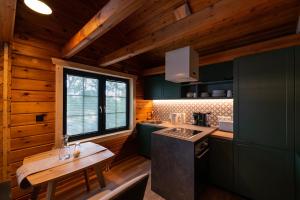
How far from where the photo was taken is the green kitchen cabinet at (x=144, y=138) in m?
3.24

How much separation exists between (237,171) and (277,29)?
2250 mm

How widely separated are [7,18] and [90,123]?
1.95 metres

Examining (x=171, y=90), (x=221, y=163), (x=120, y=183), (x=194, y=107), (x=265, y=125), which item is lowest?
(x=120, y=183)

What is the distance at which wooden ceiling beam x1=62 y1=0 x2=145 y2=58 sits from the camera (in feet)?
3.74

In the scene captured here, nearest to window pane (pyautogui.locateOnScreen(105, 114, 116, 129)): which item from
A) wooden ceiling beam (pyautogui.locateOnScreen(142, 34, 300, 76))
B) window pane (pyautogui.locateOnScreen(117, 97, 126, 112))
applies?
window pane (pyautogui.locateOnScreen(117, 97, 126, 112))

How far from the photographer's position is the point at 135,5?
3.67 feet

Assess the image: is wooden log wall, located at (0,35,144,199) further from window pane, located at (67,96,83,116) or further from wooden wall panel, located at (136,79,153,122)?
wooden wall panel, located at (136,79,153,122)

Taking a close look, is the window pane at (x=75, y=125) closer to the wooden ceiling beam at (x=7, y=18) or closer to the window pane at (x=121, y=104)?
the window pane at (x=121, y=104)

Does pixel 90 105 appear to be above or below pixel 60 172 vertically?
above

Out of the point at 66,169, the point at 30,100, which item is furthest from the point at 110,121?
the point at 66,169

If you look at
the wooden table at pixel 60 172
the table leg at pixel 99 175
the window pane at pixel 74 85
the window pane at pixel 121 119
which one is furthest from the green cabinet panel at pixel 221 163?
the window pane at pixel 74 85

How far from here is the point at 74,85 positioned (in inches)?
100

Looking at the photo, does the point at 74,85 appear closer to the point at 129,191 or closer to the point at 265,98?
the point at 129,191

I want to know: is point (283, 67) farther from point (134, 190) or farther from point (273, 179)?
point (134, 190)
